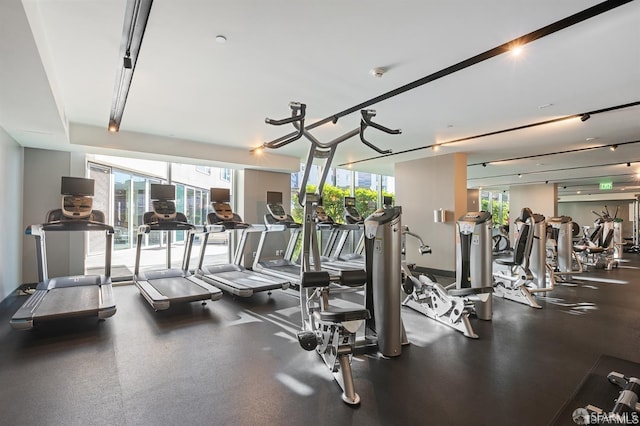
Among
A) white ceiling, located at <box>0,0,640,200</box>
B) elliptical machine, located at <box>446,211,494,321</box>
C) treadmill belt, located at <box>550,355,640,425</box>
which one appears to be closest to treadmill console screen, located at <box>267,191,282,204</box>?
white ceiling, located at <box>0,0,640,200</box>

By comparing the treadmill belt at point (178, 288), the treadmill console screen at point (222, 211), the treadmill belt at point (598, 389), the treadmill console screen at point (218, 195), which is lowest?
the treadmill belt at point (598, 389)

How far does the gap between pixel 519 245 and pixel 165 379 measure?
16.6ft

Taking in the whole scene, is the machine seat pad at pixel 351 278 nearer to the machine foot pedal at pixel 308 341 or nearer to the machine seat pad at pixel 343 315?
the machine seat pad at pixel 343 315

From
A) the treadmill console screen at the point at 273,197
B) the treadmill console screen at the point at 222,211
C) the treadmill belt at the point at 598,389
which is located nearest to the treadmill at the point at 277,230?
the treadmill console screen at the point at 273,197

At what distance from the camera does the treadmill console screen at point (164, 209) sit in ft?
18.0

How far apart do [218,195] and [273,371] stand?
4.33 meters

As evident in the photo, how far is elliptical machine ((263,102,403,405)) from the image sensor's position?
237cm

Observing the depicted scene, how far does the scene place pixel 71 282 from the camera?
4.84m

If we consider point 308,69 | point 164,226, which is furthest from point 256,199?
point 308,69

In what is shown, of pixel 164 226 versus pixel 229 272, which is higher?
pixel 164 226

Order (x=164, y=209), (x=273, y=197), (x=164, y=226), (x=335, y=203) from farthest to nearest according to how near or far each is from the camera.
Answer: (x=335, y=203)
(x=273, y=197)
(x=164, y=209)
(x=164, y=226)

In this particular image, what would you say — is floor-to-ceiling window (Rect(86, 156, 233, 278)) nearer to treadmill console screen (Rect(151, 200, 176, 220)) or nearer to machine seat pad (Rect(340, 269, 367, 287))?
treadmill console screen (Rect(151, 200, 176, 220))

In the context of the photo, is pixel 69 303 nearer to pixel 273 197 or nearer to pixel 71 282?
pixel 71 282

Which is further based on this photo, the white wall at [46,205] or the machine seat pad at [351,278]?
the white wall at [46,205]
